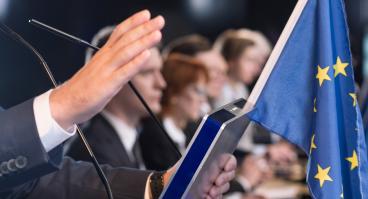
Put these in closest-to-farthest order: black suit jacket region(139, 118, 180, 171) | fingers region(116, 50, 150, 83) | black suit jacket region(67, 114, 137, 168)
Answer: fingers region(116, 50, 150, 83)
black suit jacket region(67, 114, 137, 168)
black suit jacket region(139, 118, 180, 171)

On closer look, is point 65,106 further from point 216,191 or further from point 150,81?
point 150,81

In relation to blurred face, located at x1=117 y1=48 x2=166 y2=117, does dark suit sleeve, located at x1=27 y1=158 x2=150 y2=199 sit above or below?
above

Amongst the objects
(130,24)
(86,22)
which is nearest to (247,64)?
(86,22)

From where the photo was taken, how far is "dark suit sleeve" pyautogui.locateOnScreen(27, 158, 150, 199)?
3.79 ft

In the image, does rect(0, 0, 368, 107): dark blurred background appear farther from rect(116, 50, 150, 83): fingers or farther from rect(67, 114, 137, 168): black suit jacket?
rect(116, 50, 150, 83): fingers

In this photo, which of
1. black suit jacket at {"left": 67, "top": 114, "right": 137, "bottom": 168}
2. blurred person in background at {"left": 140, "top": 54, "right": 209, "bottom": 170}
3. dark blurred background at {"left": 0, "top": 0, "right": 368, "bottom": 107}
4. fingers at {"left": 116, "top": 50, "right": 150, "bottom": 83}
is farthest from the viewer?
dark blurred background at {"left": 0, "top": 0, "right": 368, "bottom": 107}

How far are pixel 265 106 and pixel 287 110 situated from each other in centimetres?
5

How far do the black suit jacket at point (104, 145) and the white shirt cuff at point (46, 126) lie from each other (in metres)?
0.86

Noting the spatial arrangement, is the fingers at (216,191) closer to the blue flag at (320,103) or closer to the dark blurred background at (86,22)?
the blue flag at (320,103)

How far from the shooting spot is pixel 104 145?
6.21 feet

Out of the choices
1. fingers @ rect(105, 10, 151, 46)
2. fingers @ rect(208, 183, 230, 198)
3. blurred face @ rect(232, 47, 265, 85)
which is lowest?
blurred face @ rect(232, 47, 265, 85)

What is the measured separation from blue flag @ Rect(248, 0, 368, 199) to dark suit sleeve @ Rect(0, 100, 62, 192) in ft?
1.31

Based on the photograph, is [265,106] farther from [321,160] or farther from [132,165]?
[132,165]

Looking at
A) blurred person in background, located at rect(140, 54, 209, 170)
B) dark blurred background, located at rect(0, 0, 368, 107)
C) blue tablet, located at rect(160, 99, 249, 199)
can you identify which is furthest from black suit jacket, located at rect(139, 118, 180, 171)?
blue tablet, located at rect(160, 99, 249, 199)
